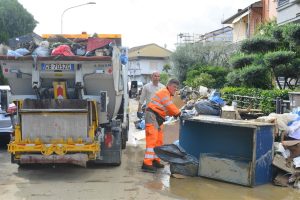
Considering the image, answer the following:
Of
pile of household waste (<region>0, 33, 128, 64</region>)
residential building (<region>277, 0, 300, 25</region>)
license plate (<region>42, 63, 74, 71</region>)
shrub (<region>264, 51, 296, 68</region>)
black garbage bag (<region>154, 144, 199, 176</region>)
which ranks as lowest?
black garbage bag (<region>154, 144, 199, 176</region>)

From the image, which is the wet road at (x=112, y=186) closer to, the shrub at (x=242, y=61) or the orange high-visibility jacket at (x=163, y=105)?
the orange high-visibility jacket at (x=163, y=105)

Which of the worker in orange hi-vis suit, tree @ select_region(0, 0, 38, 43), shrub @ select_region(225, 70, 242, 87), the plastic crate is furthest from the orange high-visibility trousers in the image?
tree @ select_region(0, 0, 38, 43)

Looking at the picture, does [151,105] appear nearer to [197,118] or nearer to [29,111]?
[197,118]

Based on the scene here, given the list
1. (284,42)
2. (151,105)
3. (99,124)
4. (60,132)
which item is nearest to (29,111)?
(60,132)

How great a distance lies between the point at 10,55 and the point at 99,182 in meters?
2.48

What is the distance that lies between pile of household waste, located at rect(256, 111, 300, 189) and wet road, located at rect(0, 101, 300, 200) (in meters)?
0.21

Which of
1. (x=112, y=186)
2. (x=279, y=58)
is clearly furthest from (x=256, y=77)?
(x=112, y=186)

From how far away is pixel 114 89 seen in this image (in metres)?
7.96

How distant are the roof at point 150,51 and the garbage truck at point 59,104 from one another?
241 feet

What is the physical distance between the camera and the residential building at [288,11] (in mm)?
19188

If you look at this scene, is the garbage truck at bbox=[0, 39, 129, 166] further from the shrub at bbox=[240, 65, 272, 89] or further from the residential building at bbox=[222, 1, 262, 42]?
A: the residential building at bbox=[222, 1, 262, 42]

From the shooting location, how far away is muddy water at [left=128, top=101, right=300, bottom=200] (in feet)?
21.6

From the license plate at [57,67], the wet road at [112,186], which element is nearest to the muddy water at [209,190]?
the wet road at [112,186]

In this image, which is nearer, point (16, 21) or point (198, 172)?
point (198, 172)
